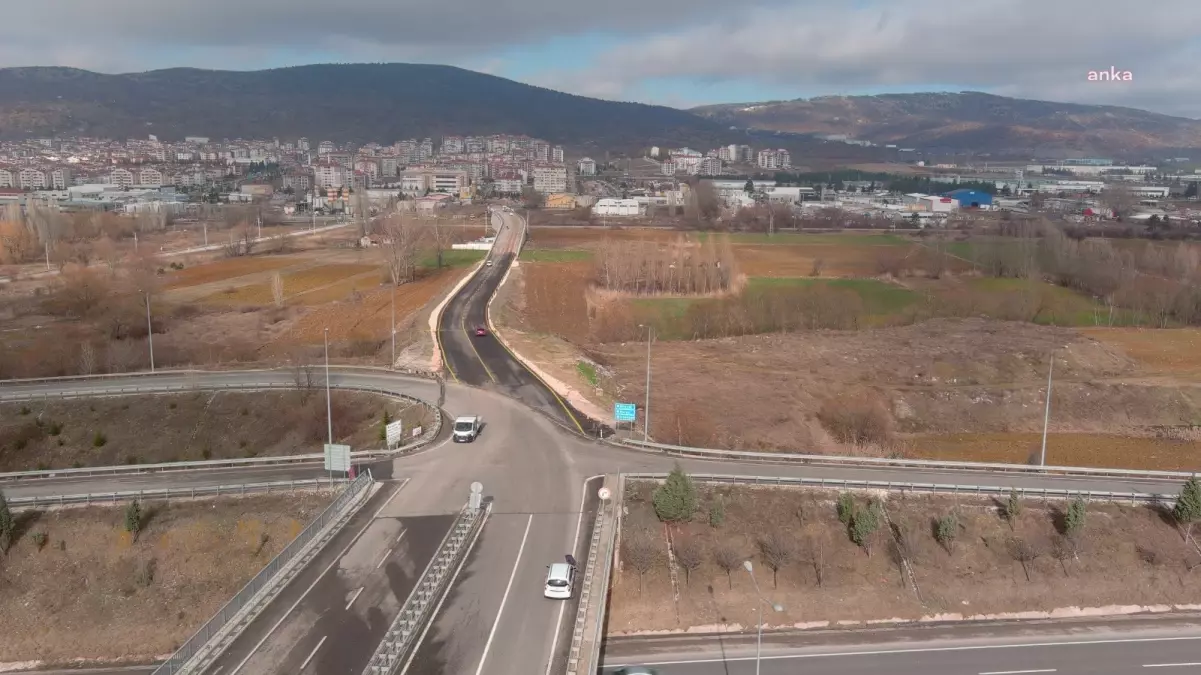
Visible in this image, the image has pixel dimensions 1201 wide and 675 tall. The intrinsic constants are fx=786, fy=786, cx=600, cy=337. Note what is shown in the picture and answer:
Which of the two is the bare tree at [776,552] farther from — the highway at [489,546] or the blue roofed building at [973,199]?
the blue roofed building at [973,199]

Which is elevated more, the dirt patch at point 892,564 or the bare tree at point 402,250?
the bare tree at point 402,250

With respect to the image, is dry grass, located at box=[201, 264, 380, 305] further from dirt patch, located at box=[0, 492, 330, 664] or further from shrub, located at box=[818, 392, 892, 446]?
shrub, located at box=[818, 392, 892, 446]

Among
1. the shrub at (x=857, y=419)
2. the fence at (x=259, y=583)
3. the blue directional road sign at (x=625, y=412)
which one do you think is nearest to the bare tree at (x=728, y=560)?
the blue directional road sign at (x=625, y=412)

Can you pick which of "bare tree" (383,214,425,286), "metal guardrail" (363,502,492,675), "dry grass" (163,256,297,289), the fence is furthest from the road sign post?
"dry grass" (163,256,297,289)

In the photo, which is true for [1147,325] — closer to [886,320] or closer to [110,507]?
[886,320]

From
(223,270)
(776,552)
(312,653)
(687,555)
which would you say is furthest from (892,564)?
(223,270)
